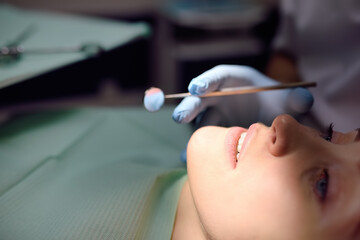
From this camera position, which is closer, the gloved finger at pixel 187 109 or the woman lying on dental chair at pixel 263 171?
the woman lying on dental chair at pixel 263 171

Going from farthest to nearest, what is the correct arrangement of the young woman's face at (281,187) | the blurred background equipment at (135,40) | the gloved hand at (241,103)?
the blurred background equipment at (135,40)
the gloved hand at (241,103)
the young woman's face at (281,187)

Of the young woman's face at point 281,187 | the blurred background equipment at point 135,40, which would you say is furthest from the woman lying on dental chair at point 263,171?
the blurred background equipment at point 135,40

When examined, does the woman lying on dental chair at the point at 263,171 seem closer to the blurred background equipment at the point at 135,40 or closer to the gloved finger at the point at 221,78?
the gloved finger at the point at 221,78

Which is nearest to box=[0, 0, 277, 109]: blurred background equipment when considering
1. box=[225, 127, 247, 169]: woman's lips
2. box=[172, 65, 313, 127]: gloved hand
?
box=[172, 65, 313, 127]: gloved hand

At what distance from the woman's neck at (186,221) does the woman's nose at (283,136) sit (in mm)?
191

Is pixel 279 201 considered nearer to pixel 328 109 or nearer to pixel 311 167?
pixel 311 167

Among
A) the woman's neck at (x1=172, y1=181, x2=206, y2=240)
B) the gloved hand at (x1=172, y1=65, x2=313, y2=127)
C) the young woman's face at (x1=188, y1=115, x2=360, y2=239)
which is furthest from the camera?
the gloved hand at (x1=172, y1=65, x2=313, y2=127)

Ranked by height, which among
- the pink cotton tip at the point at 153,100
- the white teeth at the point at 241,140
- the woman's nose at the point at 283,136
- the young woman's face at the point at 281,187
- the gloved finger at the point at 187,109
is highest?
the pink cotton tip at the point at 153,100

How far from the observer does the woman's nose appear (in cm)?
52

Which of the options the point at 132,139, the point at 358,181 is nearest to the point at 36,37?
the point at 132,139

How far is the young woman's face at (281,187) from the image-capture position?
1.54 ft

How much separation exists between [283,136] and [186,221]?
240 millimetres

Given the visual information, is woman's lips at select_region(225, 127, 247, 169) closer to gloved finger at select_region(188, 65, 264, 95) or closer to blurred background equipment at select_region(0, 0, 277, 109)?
gloved finger at select_region(188, 65, 264, 95)

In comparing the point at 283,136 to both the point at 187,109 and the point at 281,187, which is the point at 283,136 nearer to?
the point at 281,187
